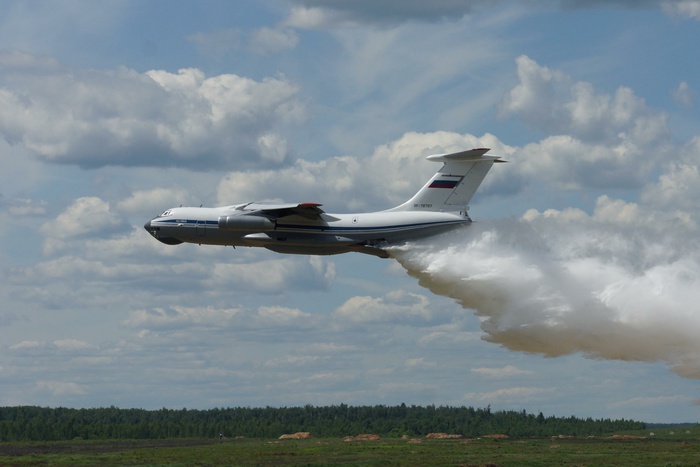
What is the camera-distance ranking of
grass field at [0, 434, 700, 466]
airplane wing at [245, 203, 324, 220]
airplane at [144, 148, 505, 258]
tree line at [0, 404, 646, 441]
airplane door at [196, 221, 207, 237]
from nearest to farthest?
1. airplane wing at [245, 203, 324, 220]
2. airplane at [144, 148, 505, 258]
3. airplane door at [196, 221, 207, 237]
4. grass field at [0, 434, 700, 466]
5. tree line at [0, 404, 646, 441]

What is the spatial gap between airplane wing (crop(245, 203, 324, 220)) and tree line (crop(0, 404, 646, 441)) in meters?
64.0

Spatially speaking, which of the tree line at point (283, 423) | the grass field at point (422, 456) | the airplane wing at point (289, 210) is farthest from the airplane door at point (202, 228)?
the tree line at point (283, 423)

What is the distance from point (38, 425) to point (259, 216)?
6669 centimetres

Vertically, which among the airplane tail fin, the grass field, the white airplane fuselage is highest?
the airplane tail fin

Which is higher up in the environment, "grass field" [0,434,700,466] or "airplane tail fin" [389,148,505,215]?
"airplane tail fin" [389,148,505,215]

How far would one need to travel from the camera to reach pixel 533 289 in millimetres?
45531

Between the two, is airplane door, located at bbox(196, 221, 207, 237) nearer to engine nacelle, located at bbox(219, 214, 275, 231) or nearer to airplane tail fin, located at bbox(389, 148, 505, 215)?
engine nacelle, located at bbox(219, 214, 275, 231)

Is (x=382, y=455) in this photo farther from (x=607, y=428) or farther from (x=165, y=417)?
(x=165, y=417)

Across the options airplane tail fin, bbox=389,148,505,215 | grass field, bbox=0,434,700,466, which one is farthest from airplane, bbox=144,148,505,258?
grass field, bbox=0,434,700,466

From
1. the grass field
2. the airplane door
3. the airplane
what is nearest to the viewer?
the airplane

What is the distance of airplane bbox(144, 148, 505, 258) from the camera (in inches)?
1789

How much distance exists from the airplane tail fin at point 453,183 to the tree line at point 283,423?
66638 mm

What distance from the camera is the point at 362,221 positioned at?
45.8 m

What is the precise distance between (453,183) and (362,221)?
15.5 ft
